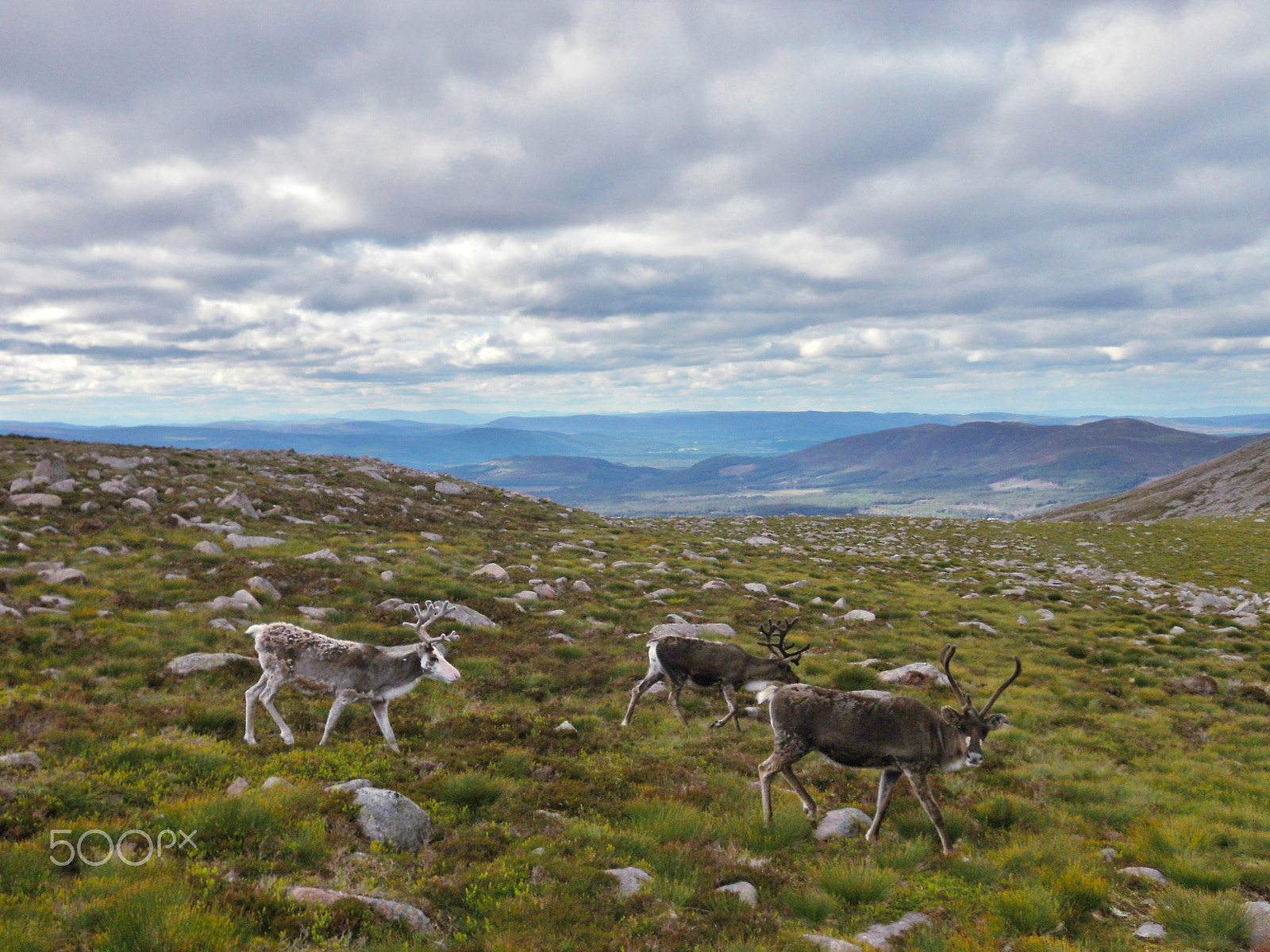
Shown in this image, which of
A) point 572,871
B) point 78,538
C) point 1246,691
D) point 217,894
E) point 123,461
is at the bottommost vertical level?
point 1246,691

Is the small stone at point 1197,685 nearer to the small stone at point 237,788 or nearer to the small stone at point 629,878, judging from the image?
the small stone at point 629,878

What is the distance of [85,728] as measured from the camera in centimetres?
855

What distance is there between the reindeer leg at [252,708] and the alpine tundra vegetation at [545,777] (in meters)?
0.30

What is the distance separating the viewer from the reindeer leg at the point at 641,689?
Answer: 37.8 ft

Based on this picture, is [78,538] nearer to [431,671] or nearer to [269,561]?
[269,561]

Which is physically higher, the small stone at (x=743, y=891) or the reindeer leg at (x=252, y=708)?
the reindeer leg at (x=252, y=708)

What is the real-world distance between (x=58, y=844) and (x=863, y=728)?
946 centimetres

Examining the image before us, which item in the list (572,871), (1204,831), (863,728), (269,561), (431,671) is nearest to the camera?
(572,871)

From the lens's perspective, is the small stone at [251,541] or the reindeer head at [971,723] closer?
the reindeer head at [971,723]

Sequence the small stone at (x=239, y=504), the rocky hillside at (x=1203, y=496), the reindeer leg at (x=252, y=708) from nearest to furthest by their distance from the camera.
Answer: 1. the reindeer leg at (x=252, y=708)
2. the small stone at (x=239, y=504)
3. the rocky hillside at (x=1203, y=496)

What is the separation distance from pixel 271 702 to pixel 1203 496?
456ft

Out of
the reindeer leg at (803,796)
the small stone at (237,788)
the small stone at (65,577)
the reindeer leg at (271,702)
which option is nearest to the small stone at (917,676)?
the reindeer leg at (803,796)

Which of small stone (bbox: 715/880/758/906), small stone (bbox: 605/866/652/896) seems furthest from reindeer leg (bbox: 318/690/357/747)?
small stone (bbox: 715/880/758/906)

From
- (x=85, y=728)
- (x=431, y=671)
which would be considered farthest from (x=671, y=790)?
(x=85, y=728)
